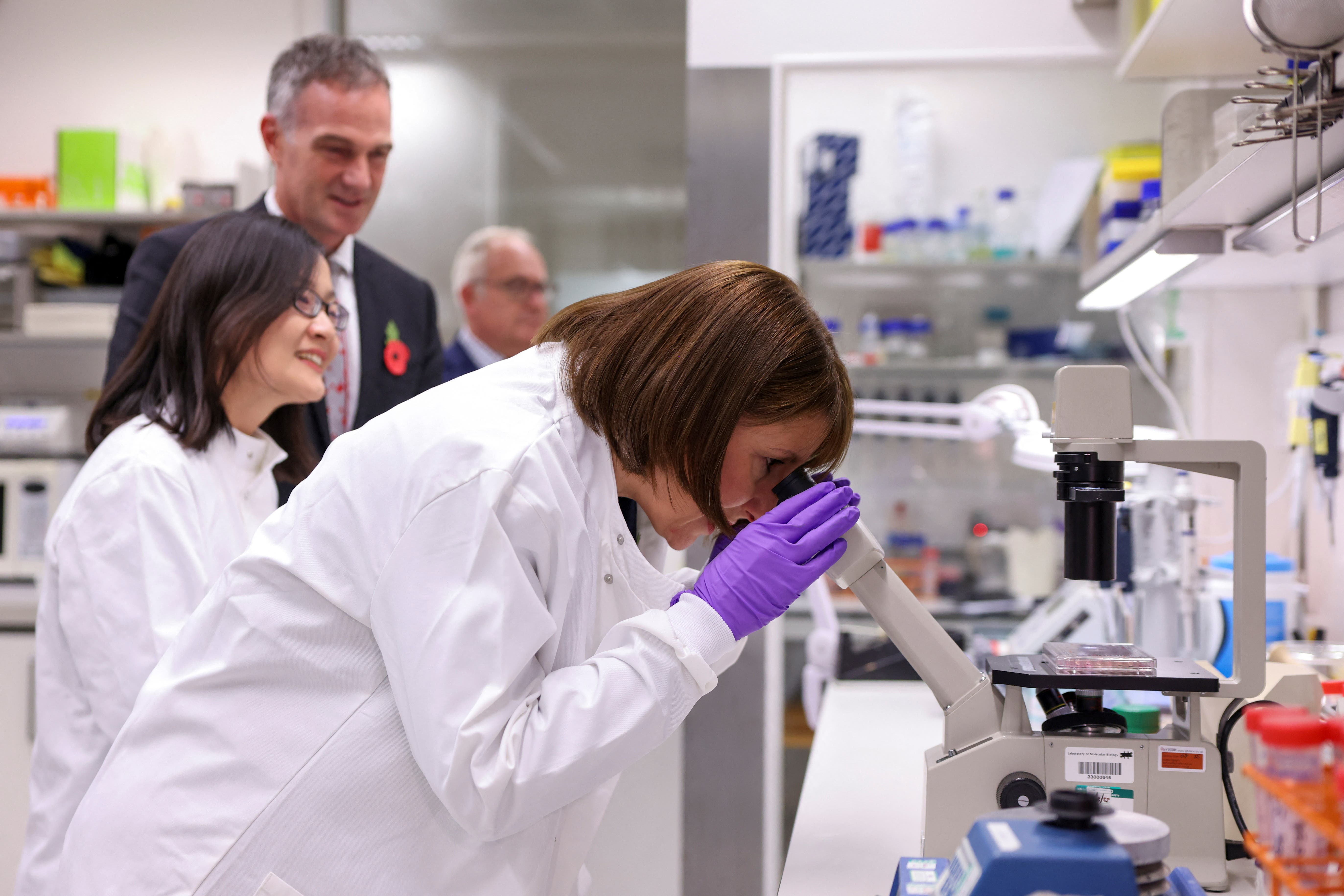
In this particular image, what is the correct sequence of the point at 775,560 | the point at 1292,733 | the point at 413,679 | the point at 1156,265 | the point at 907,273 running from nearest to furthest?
the point at 1292,733 → the point at 413,679 → the point at 775,560 → the point at 1156,265 → the point at 907,273

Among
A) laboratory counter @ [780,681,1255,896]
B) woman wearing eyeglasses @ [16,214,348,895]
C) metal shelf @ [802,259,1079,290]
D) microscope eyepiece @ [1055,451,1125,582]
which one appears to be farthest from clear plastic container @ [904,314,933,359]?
microscope eyepiece @ [1055,451,1125,582]

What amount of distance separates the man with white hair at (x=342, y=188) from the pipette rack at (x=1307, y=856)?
1.82 metres

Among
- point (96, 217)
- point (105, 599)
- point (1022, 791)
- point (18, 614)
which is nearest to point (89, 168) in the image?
point (96, 217)

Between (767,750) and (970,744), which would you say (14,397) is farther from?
(970,744)

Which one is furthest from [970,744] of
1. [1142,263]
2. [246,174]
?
[246,174]

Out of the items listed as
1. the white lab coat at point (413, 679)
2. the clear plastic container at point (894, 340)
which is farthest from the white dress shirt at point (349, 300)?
the clear plastic container at point (894, 340)

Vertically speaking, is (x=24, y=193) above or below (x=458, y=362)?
above

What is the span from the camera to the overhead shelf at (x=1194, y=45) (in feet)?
5.68

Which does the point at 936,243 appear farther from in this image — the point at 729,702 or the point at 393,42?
the point at 393,42

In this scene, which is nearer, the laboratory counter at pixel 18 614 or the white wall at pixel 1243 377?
the white wall at pixel 1243 377

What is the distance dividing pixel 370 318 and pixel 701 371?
4.48 ft

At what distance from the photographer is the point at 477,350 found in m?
3.60

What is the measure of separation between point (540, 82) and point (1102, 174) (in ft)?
9.14

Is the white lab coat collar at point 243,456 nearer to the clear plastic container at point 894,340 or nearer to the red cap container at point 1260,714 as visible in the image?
the red cap container at point 1260,714
